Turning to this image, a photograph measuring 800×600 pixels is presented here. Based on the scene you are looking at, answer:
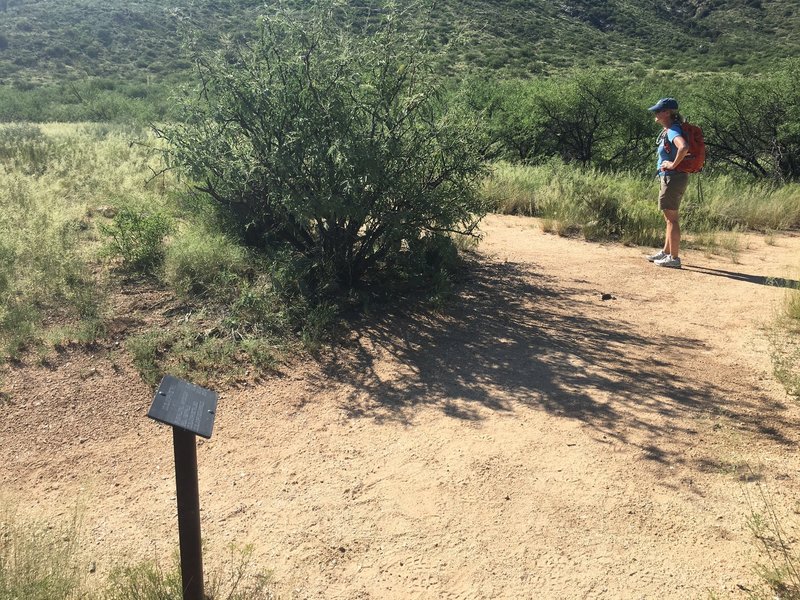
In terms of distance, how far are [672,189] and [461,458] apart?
15.1 feet

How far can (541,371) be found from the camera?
187 inches

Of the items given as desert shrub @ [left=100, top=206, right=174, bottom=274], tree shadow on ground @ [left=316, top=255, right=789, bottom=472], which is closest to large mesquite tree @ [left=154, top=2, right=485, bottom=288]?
tree shadow on ground @ [left=316, top=255, right=789, bottom=472]

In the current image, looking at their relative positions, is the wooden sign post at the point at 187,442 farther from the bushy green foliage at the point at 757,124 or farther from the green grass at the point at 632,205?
the bushy green foliage at the point at 757,124

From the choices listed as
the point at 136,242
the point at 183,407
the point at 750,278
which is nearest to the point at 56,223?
the point at 136,242

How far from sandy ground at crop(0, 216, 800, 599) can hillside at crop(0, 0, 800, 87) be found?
22.3 m

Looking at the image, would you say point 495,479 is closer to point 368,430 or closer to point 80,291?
point 368,430

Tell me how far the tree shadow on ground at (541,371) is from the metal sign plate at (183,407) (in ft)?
6.25

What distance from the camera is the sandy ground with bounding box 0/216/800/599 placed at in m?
2.98

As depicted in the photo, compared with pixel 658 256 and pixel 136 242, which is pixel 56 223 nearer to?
pixel 136 242

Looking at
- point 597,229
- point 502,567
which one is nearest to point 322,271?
point 502,567

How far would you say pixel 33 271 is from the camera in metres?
6.11

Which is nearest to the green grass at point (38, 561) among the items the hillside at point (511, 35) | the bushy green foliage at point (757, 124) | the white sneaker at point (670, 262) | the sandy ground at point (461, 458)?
the sandy ground at point (461, 458)

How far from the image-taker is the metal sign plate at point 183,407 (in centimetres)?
225

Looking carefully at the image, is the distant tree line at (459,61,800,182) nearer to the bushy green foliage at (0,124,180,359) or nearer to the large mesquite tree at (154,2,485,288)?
the large mesquite tree at (154,2,485,288)
